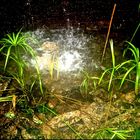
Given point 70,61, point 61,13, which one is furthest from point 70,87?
point 61,13

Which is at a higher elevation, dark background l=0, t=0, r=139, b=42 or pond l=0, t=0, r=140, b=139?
dark background l=0, t=0, r=139, b=42

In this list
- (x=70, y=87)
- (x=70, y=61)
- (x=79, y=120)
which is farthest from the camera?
(x=70, y=61)

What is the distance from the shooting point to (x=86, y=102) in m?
2.56

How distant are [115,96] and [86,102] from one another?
322 millimetres

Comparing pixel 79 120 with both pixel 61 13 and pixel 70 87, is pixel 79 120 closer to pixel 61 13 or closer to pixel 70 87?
pixel 70 87

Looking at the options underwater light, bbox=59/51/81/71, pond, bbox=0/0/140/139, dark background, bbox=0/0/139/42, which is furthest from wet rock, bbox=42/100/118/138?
dark background, bbox=0/0/139/42

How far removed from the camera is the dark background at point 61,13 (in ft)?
12.3

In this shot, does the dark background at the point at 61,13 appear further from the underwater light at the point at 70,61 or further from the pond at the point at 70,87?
the underwater light at the point at 70,61

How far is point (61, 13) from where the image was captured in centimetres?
402

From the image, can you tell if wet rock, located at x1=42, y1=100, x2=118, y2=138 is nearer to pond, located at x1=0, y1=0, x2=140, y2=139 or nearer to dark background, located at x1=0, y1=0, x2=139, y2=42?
pond, located at x1=0, y1=0, x2=140, y2=139

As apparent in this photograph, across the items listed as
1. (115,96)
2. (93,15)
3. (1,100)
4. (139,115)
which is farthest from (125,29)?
(1,100)

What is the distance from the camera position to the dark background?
3738mm

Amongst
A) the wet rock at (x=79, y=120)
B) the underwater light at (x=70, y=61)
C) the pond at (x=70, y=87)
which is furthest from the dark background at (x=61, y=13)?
the wet rock at (x=79, y=120)

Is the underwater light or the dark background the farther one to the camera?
the dark background
